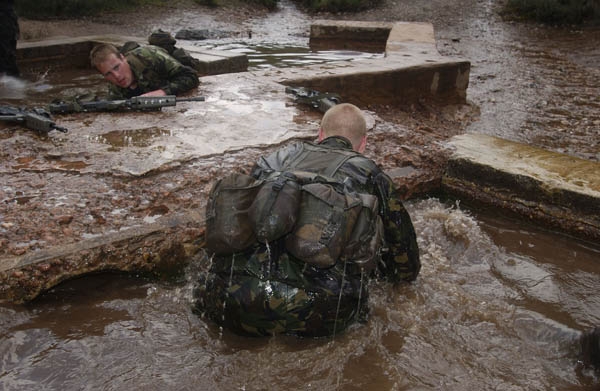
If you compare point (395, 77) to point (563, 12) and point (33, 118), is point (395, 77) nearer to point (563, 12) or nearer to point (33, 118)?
point (33, 118)

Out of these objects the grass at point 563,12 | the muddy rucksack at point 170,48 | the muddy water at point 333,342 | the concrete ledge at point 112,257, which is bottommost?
the muddy water at point 333,342

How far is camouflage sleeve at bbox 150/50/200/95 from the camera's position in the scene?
17.7 feet

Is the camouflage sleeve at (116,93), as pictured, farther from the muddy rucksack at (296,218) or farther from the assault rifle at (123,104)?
the muddy rucksack at (296,218)

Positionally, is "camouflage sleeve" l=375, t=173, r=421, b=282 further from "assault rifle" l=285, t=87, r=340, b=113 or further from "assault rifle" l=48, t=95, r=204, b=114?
"assault rifle" l=48, t=95, r=204, b=114

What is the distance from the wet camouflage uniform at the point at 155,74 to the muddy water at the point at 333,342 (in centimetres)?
291

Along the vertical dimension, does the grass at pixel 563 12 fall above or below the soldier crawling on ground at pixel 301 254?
above

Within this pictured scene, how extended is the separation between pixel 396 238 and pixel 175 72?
11.7 feet

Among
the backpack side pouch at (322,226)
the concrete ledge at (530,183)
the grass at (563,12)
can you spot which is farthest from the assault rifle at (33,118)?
the grass at (563,12)

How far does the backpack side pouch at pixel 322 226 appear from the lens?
216cm

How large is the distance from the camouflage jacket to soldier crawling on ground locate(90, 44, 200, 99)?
9.78 ft

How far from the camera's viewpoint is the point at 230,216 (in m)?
2.21

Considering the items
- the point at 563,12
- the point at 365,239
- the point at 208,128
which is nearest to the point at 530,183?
the point at 365,239

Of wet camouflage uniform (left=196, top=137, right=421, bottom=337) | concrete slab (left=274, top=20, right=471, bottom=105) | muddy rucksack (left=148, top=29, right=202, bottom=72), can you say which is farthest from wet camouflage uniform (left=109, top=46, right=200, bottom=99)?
wet camouflage uniform (left=196, top=137, right=421, bottom=337)

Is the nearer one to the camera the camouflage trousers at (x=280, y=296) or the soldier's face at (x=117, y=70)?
the camouflage trousers at (x=280, y=296)
